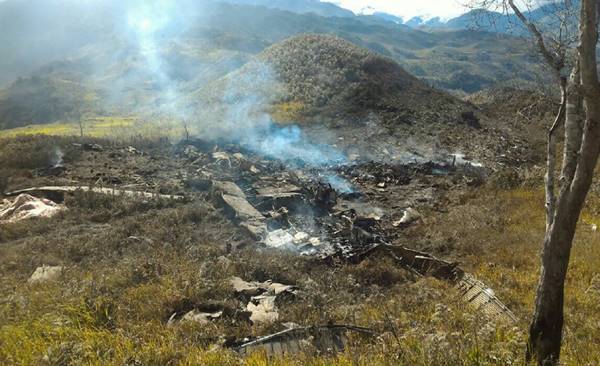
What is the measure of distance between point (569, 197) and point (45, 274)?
8643 millimetres

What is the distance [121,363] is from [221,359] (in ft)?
3.47

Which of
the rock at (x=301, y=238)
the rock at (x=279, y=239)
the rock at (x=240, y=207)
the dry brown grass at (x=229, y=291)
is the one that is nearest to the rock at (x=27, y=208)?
the dry brown grass at (x=229, y=291)

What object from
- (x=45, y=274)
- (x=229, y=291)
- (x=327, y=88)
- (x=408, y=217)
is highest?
(x=327, y=88)

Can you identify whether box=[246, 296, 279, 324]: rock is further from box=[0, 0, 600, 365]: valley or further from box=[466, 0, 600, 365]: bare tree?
box=[466, 0, 600, 365]: bare tree

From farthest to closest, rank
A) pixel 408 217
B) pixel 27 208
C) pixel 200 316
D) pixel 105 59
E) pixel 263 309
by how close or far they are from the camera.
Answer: pixel 105 59
pixel 27 208
pixel 408 217
pixel 263 309
pixel 200 316

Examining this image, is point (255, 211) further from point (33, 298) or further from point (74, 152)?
point (74, 152)

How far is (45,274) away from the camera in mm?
8023

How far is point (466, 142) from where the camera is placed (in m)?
24.4

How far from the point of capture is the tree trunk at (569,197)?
3.33 m

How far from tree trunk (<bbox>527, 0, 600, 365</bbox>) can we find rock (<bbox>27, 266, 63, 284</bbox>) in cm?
775

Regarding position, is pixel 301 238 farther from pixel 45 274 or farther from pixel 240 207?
pixel 45 274

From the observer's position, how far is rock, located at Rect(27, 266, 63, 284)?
7644mm

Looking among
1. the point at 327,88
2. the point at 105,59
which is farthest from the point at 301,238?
the point at 105,59

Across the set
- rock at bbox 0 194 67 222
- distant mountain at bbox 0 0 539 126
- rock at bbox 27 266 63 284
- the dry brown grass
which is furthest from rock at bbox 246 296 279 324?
rock at bbox 0 194 67 222
